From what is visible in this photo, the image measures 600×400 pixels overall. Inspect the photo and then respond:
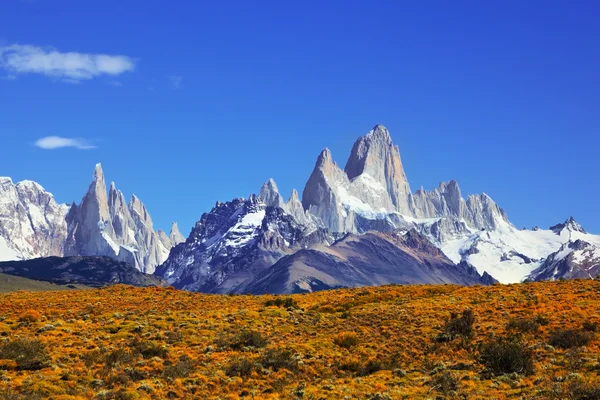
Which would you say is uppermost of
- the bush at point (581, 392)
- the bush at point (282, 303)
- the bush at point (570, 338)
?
the bush at point (282, 303)

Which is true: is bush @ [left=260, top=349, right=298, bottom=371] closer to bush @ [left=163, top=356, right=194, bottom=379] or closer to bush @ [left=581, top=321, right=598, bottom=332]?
bush @ [left=163, top=356, right=194, bottom=379]

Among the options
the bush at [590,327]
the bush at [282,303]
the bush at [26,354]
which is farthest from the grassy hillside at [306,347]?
the bush at [590,327]

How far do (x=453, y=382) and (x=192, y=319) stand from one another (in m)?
21.4

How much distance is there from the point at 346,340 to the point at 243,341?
257 inches

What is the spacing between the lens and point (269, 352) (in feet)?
155

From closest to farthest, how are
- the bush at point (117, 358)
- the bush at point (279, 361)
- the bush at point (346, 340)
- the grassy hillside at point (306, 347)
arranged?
the grassy hillside at point (306, 347) < the bush at point (117, 358) < the bush at point (279, 361) < the bush at point (346, 340)

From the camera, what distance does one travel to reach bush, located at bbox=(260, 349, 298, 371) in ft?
150

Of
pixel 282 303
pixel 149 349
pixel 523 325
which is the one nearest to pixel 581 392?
pixel 523 325

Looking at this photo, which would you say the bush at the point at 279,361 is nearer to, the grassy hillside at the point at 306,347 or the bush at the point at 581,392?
the grassy hillside at the point at 306,347

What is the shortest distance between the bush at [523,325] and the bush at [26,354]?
29282 millimetres

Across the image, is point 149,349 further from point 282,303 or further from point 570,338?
point 570,338

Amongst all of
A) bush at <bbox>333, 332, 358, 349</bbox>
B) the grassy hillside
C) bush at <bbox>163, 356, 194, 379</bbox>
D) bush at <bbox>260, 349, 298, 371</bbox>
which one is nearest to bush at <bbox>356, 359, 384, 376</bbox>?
the grassy hillside

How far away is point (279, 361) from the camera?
45875 mm

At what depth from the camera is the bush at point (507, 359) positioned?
44062 mm
